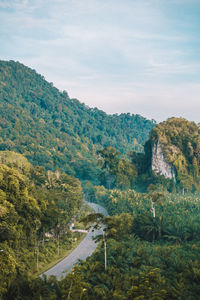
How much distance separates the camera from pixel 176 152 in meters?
65.8

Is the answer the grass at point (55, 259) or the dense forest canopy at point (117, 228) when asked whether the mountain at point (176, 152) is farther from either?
the grass at point (55, 259)

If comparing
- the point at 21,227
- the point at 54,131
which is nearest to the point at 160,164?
the point at 21,227

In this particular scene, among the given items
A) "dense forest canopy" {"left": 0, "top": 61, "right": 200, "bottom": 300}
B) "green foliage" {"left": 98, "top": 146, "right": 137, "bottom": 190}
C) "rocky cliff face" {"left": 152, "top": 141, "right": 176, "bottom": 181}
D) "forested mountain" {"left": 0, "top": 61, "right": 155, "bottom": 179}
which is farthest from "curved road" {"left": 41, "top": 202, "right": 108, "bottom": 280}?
"forested mountain" {"left": 0, "top": 61, "right": 155, "bottom": 179}

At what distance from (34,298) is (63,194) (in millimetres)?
22144

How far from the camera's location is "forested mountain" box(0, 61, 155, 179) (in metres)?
97.8

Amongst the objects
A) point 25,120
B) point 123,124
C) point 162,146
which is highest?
point 123,124

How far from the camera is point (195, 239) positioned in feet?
87.7

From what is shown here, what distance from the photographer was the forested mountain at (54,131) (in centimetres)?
9775

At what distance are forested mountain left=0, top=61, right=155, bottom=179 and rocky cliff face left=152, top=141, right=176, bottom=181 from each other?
93.3 feet

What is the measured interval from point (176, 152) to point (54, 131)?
266 feet

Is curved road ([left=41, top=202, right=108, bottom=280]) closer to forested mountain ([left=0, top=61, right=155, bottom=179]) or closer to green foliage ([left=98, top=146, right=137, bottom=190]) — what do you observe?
green foliage ([left=98, top=146, right=137, bottom=190])

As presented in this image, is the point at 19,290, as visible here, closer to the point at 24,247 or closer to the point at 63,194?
Answer: the point at 24,247

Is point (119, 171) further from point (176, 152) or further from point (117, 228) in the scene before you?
point (117, 228)

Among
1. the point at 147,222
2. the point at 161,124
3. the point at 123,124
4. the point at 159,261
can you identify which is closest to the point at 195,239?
the point at 147,222
